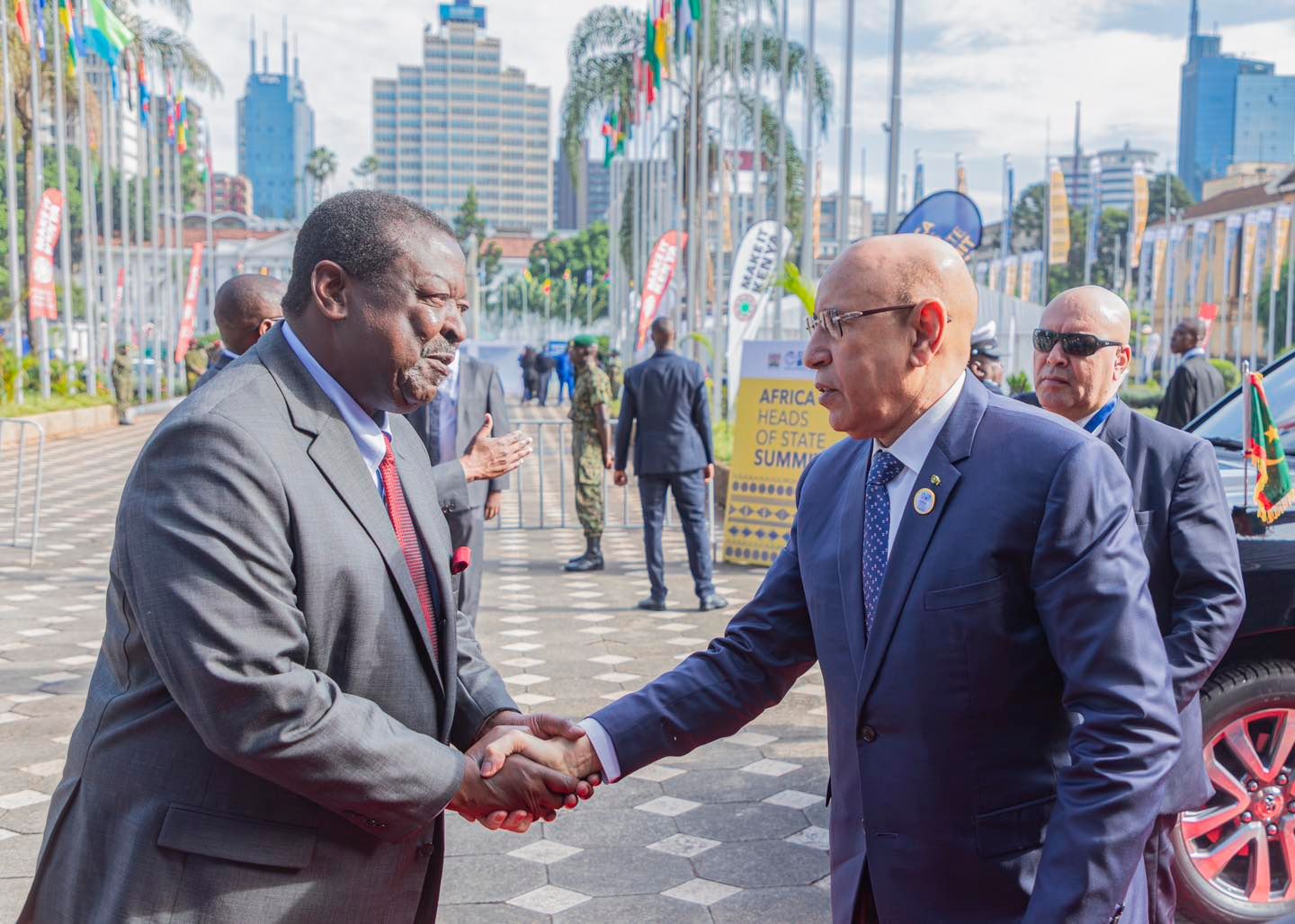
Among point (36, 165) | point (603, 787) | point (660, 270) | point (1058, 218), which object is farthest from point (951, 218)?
point (1058, 218)

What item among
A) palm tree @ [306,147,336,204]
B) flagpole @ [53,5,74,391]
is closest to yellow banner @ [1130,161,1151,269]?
flagpole @ [53,5,74,391]

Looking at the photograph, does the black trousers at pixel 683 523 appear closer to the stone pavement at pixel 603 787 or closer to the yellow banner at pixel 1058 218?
the stone pavement at pixel 603 787

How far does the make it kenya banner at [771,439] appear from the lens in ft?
34.5

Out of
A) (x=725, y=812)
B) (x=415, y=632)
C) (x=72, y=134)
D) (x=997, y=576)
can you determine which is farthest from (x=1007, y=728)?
(x=72, y=134)

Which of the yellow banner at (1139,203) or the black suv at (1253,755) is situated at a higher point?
the yellow banner at (1139,203)

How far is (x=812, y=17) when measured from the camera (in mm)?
17141

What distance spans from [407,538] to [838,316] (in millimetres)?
855

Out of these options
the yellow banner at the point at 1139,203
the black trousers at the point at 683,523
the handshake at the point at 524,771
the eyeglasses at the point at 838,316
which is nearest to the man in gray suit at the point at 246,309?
the handshake at the point at 524,771

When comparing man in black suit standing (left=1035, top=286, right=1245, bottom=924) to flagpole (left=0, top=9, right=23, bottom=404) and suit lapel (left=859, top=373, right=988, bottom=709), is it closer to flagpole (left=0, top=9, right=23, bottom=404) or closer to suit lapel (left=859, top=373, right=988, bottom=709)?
suit lapel (left=859, top=373, right=988, bottom=709)

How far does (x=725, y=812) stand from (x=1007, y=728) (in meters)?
3.05

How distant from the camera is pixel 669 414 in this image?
9.44 metres

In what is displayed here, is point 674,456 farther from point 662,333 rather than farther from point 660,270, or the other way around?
point 660,270

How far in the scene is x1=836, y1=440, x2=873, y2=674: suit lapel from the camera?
7.09ft

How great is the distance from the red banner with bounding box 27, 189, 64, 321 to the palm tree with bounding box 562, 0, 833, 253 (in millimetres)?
12617
